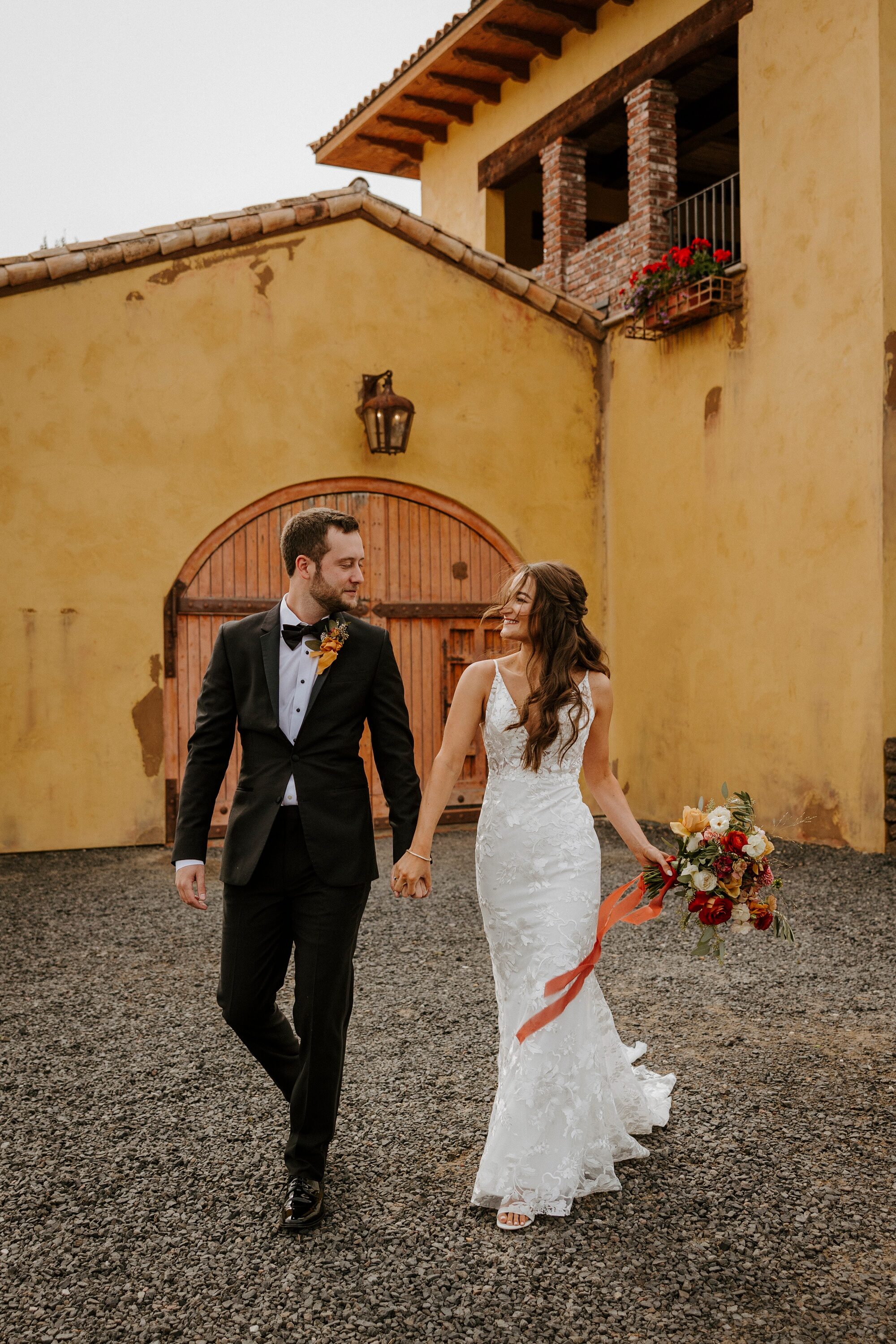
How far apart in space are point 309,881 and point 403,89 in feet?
37.8

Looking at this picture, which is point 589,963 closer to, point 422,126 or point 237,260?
point 237,260

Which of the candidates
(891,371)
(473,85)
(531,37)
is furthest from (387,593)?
(473,85)

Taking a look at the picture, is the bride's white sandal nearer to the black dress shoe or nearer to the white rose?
the black dress shoe

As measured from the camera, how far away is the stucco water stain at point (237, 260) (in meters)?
8.20

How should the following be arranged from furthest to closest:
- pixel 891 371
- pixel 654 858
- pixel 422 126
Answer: pixel 422 126, pixel 891 371, pixel 654 858

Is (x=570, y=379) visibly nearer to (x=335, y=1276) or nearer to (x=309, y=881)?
(x=309, y=881)

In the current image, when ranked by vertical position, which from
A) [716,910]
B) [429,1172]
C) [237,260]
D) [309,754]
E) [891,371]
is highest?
[237,260]

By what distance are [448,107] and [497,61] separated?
1243 mm

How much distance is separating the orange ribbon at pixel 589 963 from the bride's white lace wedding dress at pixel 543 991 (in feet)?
0.06

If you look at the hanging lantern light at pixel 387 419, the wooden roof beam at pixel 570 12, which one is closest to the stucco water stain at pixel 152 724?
the hanging lantern light at pixel 387 419

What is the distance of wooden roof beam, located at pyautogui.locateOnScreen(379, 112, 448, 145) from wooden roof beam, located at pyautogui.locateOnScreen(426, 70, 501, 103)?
0.93 meters

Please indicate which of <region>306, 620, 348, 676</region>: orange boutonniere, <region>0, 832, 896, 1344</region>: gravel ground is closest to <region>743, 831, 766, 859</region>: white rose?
<region>0, 832, 896, 1344</region>: gravel ground

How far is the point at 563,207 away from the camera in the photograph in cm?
1060

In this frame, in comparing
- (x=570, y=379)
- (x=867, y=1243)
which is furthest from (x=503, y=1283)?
(x=570, y=379)
